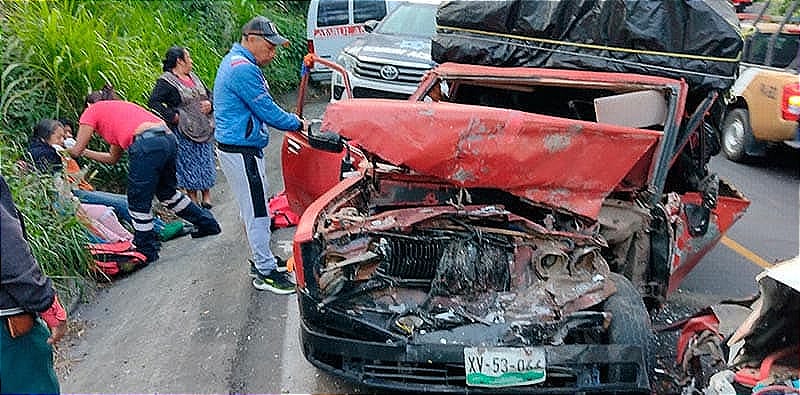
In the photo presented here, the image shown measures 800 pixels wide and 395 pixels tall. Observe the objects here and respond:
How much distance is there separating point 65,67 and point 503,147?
5.20 meters

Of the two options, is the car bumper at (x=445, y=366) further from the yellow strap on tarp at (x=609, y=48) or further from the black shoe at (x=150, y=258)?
the black shoe at (x=150, y=258)

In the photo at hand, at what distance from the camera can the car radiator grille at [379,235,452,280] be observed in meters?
3.85

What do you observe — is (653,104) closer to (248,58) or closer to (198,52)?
(248,58)

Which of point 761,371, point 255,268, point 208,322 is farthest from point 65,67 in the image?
point 761,371

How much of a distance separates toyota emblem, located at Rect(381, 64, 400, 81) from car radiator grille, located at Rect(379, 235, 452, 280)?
5941 mm

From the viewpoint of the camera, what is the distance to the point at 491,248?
3834mm

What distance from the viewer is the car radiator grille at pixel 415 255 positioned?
385 centimetres

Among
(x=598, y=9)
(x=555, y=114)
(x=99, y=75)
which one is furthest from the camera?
(x=99, y=75)

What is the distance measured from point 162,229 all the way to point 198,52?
178 inches

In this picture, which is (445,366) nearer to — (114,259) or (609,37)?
(609,37)

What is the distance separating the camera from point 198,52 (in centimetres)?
1043

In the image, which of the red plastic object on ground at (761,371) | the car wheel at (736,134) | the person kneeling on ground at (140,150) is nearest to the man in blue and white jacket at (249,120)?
the person kneeling on ground at (140,150)

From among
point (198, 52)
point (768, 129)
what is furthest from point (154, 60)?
point (768, 129)

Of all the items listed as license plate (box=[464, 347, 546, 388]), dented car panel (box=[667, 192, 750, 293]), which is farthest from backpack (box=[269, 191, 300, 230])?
license plate (box=[464, 347, 546, 388])
